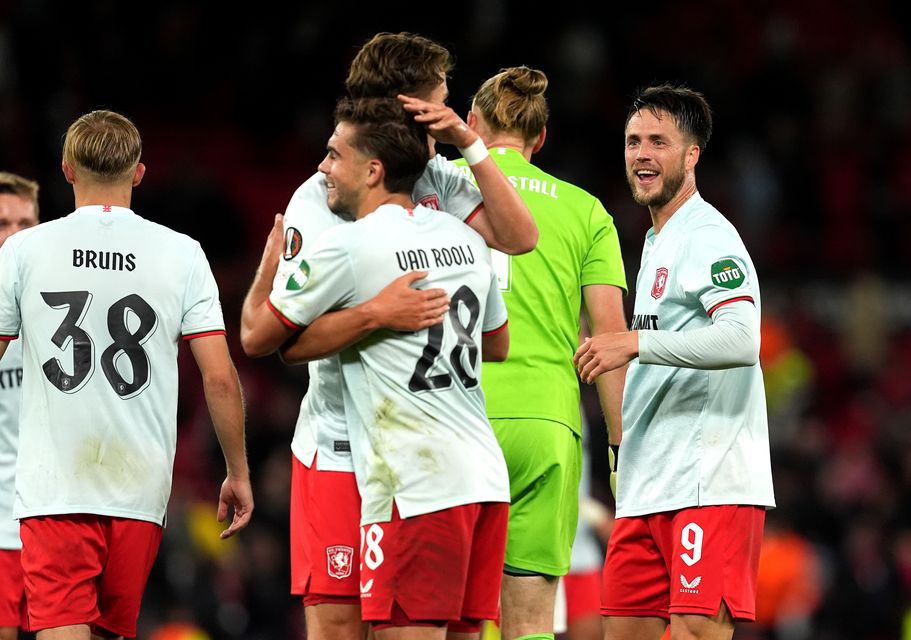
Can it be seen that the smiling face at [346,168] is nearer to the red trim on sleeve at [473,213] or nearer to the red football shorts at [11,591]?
the red trim on sleeve at [473,213]

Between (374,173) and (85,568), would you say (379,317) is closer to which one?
(374,173)

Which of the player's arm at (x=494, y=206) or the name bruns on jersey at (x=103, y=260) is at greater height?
the player's arm at (x=494, y=206)

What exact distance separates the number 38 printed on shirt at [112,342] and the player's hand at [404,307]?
46.0 inches

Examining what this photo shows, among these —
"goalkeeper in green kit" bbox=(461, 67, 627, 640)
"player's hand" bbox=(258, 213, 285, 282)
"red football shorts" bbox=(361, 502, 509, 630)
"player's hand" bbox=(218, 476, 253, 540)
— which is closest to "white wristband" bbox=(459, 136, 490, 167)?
"player's hand" bbox=(258, 213, 285, 282)

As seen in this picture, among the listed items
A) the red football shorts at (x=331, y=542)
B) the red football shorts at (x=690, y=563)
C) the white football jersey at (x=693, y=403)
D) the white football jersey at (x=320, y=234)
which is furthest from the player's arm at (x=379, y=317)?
the red football shorts at (x=690, y=563)

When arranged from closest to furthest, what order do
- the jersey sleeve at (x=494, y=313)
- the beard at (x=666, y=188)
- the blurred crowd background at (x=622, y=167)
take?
the jersey sleeve at (x=494, y=313)
the beard at (x=666, y=188)
the blurred crowd background at (x=622, y=167)

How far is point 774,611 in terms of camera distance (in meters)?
13.0

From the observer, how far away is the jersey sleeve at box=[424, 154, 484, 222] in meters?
5.04

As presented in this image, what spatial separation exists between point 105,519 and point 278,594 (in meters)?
6.74

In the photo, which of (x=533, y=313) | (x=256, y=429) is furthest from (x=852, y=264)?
(x=533, y=313)

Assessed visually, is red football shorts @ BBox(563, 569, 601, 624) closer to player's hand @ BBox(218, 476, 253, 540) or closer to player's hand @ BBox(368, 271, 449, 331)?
player's hand @ BBox(218, 476, 253, 540)

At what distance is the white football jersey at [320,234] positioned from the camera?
494 centimetres

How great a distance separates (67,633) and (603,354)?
82.2 inches

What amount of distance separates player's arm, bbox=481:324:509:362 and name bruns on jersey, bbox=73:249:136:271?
1335 millimetres
